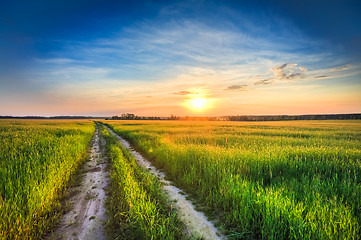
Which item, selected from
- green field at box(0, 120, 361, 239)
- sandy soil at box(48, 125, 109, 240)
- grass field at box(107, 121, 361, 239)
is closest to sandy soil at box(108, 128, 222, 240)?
green field at box(0, 120, 361, 239)

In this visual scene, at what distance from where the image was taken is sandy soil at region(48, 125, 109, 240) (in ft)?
12.7

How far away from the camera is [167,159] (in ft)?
31.3

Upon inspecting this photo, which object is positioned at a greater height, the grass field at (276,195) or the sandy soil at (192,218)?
the grass field at (276,195)

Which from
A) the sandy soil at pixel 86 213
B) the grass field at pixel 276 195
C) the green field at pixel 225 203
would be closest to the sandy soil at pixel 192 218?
the green field at pixel 225 203

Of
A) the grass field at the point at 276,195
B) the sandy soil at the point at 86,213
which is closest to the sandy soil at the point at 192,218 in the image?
the grass field at the point at 276,195

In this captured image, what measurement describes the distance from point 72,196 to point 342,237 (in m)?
7.57

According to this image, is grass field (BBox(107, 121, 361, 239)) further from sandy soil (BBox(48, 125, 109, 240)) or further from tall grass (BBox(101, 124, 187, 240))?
sandy soil (BBox(48, 125, 109, 240))

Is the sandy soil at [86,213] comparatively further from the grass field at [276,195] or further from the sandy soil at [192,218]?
the grass field at [276,195]

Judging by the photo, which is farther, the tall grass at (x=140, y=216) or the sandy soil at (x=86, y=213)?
the sandy soil at (x=86, y=213)

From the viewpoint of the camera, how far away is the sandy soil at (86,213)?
3861mm

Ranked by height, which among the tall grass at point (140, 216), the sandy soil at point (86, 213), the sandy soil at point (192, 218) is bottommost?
the sandy soil at point (192, 218)

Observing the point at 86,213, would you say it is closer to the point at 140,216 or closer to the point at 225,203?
the point at 140,216

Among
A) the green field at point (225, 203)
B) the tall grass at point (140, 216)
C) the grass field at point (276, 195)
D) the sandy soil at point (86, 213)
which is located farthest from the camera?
the sandy soil at point (86, 213)

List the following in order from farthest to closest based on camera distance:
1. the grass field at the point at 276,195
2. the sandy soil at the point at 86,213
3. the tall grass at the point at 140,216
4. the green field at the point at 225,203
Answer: the sandy soil at the point at 86,213 → the tall grass at the point at 140,216 → the green field at the point at 225,203 → the grass field at the point at 276,195
